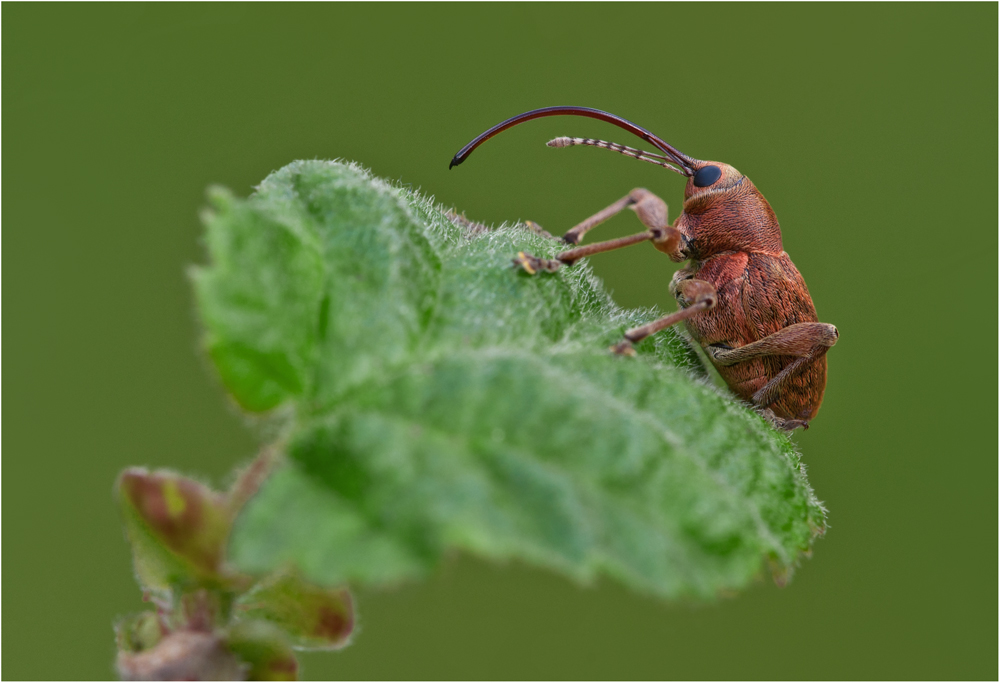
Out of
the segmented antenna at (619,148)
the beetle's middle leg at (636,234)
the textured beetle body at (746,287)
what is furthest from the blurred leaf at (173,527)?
the segmented antenna at (619,148)

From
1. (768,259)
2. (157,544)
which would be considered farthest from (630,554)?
(768,259)

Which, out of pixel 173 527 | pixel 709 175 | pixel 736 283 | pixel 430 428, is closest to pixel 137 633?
pixel 173 527

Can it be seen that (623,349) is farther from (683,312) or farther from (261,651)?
(261,651)

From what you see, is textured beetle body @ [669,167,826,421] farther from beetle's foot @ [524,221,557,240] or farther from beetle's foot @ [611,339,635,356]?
beetle's foot @ [611,339,635,356]

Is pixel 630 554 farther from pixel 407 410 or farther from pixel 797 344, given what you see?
pixel 797 344

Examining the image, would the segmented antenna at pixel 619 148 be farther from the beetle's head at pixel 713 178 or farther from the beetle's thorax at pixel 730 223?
the beetle's thorax at pixel 730 223

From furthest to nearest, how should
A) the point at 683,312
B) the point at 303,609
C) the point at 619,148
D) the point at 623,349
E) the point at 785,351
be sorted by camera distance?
the point at 619,148, the point at 785,351, the point at 683,312, the point at 623,349, the point at 303,609

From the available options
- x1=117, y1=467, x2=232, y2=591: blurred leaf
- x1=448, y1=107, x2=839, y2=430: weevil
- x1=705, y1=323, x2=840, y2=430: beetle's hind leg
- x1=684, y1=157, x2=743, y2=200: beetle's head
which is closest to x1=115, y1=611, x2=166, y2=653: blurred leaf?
x1=117, y1=467, x2=232, y2=591: blurred leaf
